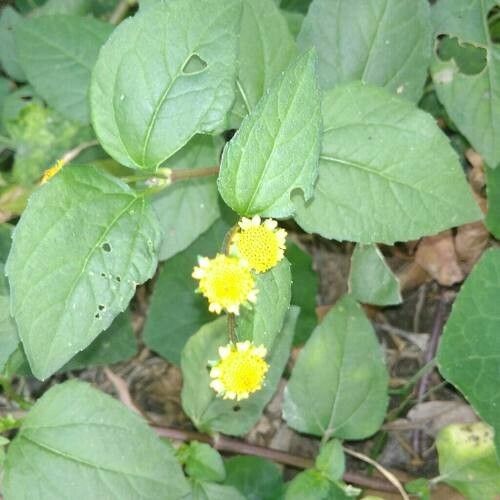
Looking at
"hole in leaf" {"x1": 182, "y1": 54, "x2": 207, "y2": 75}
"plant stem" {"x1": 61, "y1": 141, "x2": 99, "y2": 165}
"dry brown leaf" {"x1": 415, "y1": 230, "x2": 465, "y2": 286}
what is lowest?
"dry brown leaf" {"x1": 415, "y1": 230, "x2": 465, "y2": 286}

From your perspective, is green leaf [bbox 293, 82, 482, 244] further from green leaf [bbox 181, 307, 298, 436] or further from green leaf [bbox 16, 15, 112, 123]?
green leaf [bbox 16, 15, 112, 123]

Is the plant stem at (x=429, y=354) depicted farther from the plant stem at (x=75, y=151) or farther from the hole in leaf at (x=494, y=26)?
the plant stem at (x=75, y=151)

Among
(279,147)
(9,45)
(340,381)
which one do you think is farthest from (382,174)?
(9,45)

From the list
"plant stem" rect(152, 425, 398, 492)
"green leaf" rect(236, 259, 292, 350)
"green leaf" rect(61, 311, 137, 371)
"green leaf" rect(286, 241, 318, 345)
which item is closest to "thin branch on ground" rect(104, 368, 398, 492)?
"plant stem" rect(152, 425, 398, 492)

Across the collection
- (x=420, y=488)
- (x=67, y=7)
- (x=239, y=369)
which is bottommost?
(x=420, y=488)

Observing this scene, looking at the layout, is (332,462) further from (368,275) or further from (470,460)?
(368,275)
